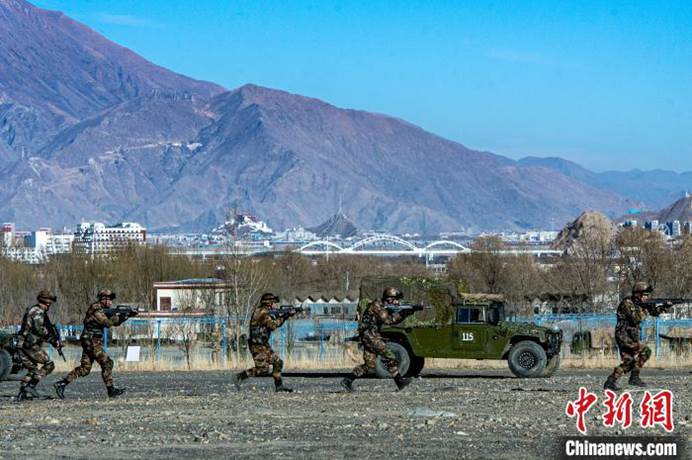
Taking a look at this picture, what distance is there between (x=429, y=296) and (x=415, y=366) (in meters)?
4.60

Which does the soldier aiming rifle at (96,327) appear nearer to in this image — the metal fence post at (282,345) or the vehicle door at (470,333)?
the vehicle door at (470,333)

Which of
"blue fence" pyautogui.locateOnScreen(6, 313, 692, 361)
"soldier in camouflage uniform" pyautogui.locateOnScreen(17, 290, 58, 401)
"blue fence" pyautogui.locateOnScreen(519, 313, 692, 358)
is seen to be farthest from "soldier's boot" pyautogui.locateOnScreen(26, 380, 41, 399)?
"blue fence" pyautogui.locateOnScreen(519, 313, 692, 358)

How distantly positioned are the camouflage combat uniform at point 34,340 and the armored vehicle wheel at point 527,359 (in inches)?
381

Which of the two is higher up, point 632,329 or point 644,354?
point 632,329

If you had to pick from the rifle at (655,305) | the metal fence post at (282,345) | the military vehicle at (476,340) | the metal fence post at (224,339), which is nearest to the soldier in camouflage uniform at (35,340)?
the military vehicle at (476,340)

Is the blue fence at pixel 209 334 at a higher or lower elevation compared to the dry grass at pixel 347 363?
higher

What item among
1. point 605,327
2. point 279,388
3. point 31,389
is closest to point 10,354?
point 31,389

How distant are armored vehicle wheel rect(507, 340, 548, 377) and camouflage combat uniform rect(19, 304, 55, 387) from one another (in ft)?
31.8

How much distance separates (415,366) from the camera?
30656 mm

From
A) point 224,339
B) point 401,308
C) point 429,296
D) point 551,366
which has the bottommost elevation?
point 551,366

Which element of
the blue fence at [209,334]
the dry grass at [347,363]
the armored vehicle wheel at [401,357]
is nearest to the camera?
the armored vehicle wheel at [401,357]

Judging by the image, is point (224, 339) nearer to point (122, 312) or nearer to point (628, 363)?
point (122, 312)

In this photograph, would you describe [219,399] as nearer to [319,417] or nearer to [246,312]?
[319,417]

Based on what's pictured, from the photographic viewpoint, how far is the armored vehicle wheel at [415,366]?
99.9 ft
